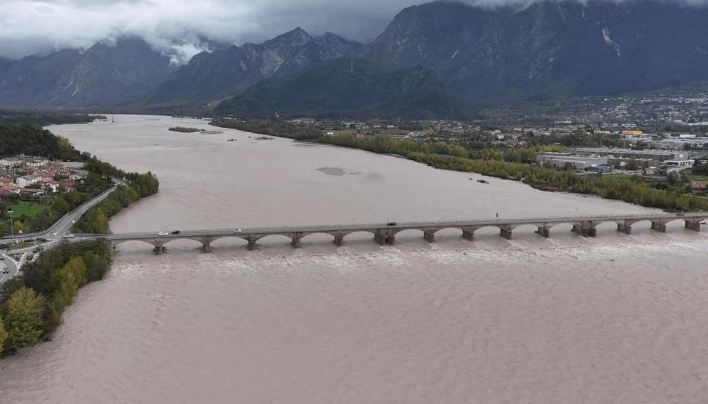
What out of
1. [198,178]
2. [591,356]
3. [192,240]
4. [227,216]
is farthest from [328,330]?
[198,178]

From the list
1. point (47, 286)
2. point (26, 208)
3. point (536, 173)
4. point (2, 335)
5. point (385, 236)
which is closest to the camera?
point (2, 335)

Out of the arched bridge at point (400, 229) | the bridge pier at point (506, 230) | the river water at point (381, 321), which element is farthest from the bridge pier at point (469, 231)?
the bridge pier at point (506, 230)

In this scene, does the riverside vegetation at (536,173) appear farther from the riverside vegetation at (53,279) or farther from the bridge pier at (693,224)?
the riverside vegetation at (53,279)

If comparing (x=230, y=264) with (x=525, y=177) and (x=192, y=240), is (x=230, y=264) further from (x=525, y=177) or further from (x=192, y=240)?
(x=525, y=177)

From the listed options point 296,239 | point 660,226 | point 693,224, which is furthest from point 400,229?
point 693,224

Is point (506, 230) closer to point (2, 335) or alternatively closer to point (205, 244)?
point (205, 244)

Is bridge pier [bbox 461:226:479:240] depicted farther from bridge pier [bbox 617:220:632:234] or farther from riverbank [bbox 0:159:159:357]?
riverbank [bbox 0:159:159:357]
